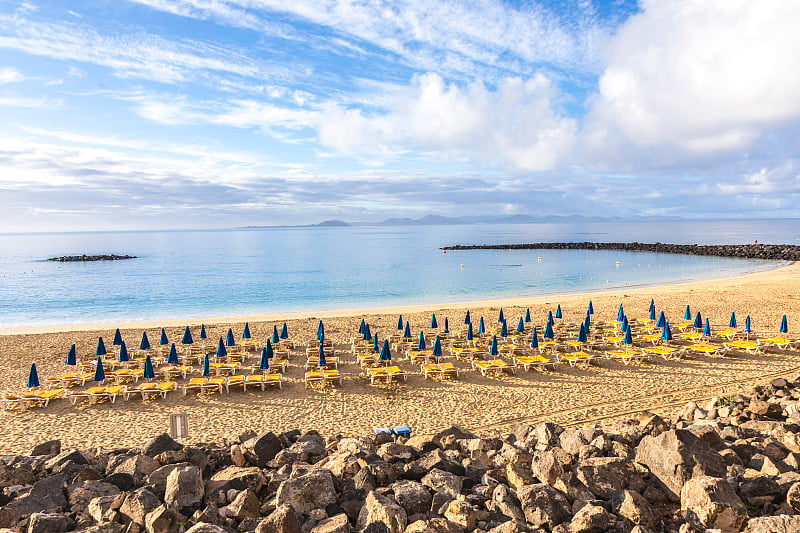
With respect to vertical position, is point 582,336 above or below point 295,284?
below

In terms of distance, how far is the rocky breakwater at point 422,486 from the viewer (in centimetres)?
499

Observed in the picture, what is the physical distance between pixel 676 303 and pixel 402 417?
955 inches

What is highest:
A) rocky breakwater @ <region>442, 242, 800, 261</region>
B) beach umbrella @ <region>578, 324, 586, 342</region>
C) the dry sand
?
rocky breakwater @ <region>442, 242, 800, 261</region>

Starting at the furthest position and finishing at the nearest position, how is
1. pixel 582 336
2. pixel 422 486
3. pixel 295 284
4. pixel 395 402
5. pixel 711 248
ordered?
pixel 711 248, pixel 295 284, pixel 582 336, pixel 395 402, pixel 422 486

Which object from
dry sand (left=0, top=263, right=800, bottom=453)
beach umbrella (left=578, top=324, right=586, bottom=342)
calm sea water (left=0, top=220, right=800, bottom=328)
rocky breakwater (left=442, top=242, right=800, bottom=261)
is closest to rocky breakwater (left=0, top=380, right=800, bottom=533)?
dry sand (left=0, top=263, right=800, bottom=453)

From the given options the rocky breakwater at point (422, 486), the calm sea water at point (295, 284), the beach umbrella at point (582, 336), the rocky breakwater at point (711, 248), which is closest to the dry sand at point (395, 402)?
the beach umbrella at point (582, 336)

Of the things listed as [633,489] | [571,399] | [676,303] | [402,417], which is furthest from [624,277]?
[633,489]

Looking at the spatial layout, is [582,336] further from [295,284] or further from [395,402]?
[295,284]

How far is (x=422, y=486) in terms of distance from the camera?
5.74 metres

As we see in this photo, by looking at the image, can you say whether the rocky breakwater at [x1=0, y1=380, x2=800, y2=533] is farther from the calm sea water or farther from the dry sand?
the calm sea water

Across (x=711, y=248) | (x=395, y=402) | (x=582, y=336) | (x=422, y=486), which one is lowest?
(x=395, y=402)

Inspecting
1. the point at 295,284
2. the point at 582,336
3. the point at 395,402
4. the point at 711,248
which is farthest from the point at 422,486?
the point at 711,248

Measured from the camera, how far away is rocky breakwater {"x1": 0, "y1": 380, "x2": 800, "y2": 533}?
4.99m

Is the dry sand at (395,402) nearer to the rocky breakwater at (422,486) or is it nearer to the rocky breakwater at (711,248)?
the rocky breakwater at (422,486)
